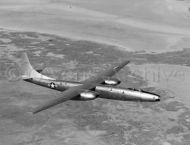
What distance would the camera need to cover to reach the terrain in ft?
130

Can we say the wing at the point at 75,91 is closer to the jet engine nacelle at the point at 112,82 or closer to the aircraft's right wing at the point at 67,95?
the aircraft's right wing at the point at 67,95

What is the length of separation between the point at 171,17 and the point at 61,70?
57284 millimetres

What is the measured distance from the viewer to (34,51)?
234 ft

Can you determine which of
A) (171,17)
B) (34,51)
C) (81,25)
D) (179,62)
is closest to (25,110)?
(34,51)

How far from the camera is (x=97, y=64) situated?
64375 millimetres

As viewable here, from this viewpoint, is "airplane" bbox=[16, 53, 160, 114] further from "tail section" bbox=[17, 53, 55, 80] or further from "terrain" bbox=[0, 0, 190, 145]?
"terrain" bbox=[0, 0, 190, 145]

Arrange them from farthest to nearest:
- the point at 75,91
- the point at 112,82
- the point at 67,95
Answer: the point at 112,82 → the point at 75,91 → the point at 67,95

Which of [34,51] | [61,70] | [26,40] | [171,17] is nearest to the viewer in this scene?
[61,70]

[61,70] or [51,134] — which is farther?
[61,70]

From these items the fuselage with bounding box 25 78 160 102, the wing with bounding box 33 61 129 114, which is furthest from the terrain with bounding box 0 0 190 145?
the wing with bounding box 33 61 129 114

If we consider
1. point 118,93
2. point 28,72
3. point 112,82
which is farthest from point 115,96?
point 28,72

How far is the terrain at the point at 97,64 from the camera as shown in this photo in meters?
39.5

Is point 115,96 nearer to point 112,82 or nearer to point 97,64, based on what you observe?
point 112,82

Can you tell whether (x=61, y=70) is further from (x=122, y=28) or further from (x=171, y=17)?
(x=171, y=17)
